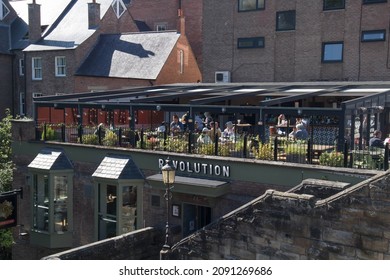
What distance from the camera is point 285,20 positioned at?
29406 millimetres

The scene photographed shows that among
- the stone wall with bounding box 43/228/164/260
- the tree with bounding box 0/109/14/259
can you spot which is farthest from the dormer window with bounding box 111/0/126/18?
the stone wall with bounding box 43/228/164/260

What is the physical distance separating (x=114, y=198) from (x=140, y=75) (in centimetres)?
1683

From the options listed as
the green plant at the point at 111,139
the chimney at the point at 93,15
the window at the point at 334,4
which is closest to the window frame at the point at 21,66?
the chimney at the point at 93,15

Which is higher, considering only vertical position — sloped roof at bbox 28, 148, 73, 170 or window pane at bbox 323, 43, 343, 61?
window pane at bbox 323, 43, 343, 61

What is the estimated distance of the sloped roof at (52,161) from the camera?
18953 mm

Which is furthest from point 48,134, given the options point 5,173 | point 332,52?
point 332,52

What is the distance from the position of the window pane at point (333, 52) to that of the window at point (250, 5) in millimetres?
4509

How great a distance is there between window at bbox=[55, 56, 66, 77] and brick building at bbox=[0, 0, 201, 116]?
0.03m

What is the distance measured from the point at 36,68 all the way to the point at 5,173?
15780mm

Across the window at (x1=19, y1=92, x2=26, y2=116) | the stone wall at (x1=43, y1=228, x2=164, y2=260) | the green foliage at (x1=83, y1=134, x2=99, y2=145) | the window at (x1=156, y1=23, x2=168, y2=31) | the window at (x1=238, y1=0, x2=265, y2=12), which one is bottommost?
the stone wall at (x1=43, y1=228, x2=164, y2=260)

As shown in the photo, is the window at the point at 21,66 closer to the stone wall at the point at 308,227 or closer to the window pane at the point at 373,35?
the window pane at the point at 373,35

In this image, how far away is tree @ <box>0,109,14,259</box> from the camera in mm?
22781

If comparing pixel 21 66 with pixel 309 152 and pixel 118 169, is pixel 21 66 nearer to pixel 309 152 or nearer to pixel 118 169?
pixel 118 169

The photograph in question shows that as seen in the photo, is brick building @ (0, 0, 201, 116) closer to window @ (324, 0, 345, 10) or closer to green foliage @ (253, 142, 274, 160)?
window @ (324, 0, 345, 10)
